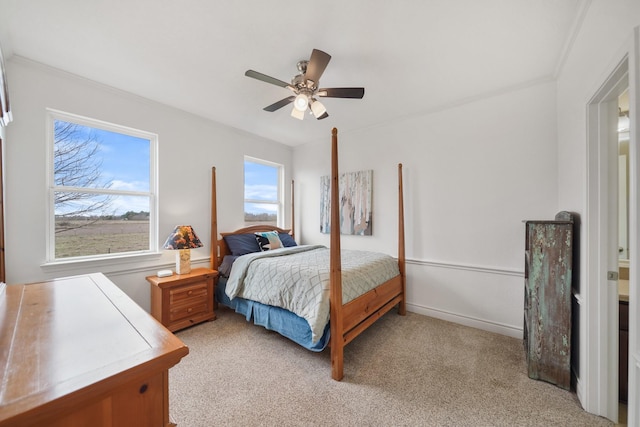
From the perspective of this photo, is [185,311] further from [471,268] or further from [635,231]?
[635,231]

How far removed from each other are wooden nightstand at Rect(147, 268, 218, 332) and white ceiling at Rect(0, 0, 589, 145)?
196 centimetres

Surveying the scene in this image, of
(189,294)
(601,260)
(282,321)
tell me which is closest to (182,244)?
(189,294)

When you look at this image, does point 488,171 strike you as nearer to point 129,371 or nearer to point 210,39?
point 210,39

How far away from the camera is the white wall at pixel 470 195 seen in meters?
2.44

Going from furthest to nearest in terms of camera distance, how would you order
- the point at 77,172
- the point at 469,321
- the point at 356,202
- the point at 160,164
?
the point at 356,202 < the point at 160,164 < the point at 469,321 < the point at 77,172

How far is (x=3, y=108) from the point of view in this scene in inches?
56.6

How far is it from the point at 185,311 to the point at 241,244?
98 cm

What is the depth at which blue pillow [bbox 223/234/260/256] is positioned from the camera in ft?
10.5

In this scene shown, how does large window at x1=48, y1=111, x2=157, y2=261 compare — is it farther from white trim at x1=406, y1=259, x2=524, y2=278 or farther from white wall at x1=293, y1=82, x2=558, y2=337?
white trim at x1=406, y1=259, x2=524, y2=278

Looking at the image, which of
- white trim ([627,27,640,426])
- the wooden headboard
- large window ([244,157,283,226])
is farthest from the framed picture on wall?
white trim ([627,27,640,426])

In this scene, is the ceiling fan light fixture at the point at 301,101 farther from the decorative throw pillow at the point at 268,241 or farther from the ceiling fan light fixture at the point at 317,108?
the decorative throw pillow at the point at 268,241

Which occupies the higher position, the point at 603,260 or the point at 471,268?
the point at 603,260

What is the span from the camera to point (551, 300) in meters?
1.80

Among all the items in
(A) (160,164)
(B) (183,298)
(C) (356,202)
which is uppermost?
(A) (160,164)
